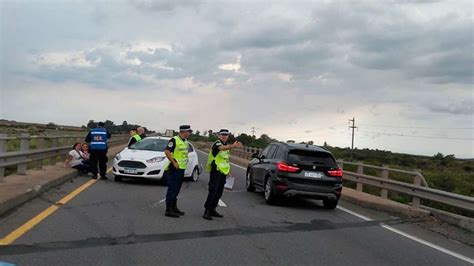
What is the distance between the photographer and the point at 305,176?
39.6 ft

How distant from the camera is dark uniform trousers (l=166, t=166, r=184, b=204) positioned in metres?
9.68

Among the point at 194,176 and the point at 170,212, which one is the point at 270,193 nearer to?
the point at 170,212

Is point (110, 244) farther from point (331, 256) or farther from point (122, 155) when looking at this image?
Answer: point (122, 155)

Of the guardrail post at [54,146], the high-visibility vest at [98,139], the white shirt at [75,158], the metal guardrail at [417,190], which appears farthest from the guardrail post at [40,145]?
the metal guardrail at [417,190]

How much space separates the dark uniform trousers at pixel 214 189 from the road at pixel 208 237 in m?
0.33

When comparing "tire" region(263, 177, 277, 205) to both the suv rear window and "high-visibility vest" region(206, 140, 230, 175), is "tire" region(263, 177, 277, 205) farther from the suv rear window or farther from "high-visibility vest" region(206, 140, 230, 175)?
"high-visibility vest" region(206, 140, 230, 175)

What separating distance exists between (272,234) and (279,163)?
13.0ft

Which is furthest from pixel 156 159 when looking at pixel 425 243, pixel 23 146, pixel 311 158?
pixel 425 243

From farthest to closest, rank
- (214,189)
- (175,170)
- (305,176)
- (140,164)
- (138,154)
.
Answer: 1. (138,154)
2. (140,164)
3. (305,176)
4. (214,189)
5. (175,170)

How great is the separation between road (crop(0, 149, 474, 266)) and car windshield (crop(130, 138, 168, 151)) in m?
3.98

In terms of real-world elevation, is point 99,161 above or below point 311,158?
below

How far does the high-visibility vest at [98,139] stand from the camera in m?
15.6

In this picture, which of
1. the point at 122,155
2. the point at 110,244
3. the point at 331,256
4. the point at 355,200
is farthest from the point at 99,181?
the point at 331,256

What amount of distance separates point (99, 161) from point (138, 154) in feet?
4.54
